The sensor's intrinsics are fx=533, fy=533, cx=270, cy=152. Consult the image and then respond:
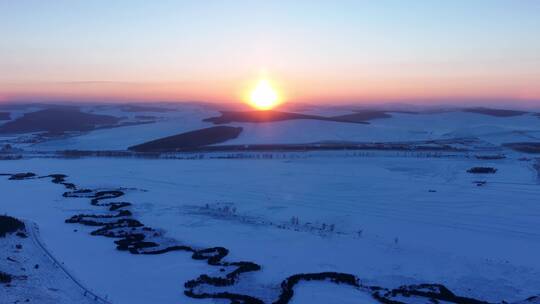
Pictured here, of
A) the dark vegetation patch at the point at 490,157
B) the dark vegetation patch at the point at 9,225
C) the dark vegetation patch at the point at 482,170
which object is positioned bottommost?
the dark vegetation patch at the point at 9,225

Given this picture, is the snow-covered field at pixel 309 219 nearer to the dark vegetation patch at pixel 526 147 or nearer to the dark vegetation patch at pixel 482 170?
the dark vegetation patch at pixel 482 170

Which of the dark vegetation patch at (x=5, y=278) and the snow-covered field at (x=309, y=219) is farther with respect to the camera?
the snow-covered field at (x=309, y=219)

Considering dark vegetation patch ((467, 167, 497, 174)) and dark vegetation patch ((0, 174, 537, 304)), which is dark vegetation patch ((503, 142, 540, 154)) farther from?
dark vegetation patch ((0, 174, 537, 304))

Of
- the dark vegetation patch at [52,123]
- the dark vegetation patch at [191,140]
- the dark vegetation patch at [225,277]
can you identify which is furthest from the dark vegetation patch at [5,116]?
the dark vegetation patch at [225,277]

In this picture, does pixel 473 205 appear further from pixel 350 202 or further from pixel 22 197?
pixel 22 197

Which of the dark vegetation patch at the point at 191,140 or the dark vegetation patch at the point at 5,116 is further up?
the dark vegetation patch at the point at 5,116

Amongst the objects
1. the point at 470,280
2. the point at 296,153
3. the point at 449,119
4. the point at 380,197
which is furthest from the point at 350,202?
the point at 449,119

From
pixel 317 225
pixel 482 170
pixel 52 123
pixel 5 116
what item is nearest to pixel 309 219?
pixel 317 225
